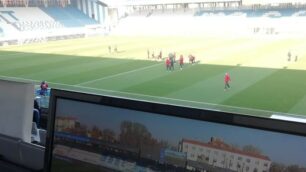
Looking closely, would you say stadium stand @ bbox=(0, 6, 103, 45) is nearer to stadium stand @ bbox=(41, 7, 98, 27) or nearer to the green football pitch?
stadium stand @ bbox=(41, 7, 98, 27)

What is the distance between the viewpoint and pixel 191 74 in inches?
316

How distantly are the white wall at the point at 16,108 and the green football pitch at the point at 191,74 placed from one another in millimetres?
2995

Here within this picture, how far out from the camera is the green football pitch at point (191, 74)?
5895mm

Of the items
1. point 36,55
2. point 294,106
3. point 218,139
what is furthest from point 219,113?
point 36,55

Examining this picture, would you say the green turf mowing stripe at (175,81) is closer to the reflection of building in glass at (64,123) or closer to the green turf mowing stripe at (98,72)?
the green turf mowing stripe at (98,72)

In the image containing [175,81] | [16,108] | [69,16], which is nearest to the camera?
[16,108]

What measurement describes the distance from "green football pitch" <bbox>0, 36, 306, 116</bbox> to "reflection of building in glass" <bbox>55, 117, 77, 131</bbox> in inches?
129

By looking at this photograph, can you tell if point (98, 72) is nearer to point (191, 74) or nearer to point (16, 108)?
point (191, 74)

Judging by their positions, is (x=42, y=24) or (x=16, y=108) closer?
(x=16, y=108)

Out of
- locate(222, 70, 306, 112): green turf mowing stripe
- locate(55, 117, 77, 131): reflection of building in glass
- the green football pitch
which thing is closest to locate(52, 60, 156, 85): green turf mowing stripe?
the green football pitch

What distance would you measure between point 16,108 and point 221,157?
747 millimetres

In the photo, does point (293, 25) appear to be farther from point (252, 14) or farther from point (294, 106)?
point (294, 106)

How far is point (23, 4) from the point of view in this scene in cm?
1880

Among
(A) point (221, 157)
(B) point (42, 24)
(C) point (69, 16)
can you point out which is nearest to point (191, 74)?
(A) point (221, 157)
